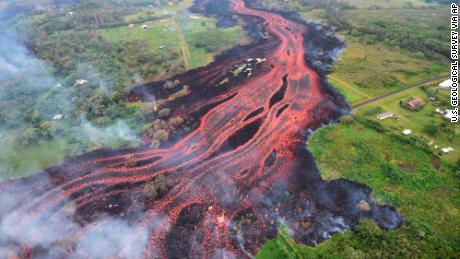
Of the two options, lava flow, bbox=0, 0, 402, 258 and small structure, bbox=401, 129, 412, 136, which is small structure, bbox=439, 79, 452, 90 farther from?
lava flow, bbox=0, 0, 402, 258

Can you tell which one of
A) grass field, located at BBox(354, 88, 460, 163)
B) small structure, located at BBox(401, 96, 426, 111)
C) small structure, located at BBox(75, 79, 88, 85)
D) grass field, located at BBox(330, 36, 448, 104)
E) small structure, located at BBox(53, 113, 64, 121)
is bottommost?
grass field, located at BBox(354, 88, 460, 163)

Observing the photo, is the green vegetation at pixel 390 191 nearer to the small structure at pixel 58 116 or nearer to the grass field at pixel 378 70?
the grass field at pixel 378 70

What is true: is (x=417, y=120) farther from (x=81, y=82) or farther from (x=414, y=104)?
(x=81, y=82)

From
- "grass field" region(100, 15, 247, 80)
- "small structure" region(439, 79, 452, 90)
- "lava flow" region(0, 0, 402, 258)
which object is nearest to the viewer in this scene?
"lava flow" region(0, 0, 402, 258)

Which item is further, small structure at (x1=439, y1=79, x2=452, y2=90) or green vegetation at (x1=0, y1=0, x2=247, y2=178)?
small structure at (x1=439, y1=79, x2=452, y2=90)

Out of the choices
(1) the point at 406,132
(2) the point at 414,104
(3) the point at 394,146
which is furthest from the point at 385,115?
(3) the point at 394,146

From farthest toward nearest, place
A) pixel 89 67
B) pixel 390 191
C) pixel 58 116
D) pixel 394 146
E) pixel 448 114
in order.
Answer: pixel 89 67
pixel 58 116
pixel 448 114
pixel 394 146
pixel 390 191

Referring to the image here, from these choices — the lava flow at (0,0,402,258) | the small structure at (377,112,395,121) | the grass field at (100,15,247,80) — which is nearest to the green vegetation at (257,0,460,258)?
the small structure at (377,112,395,121)
